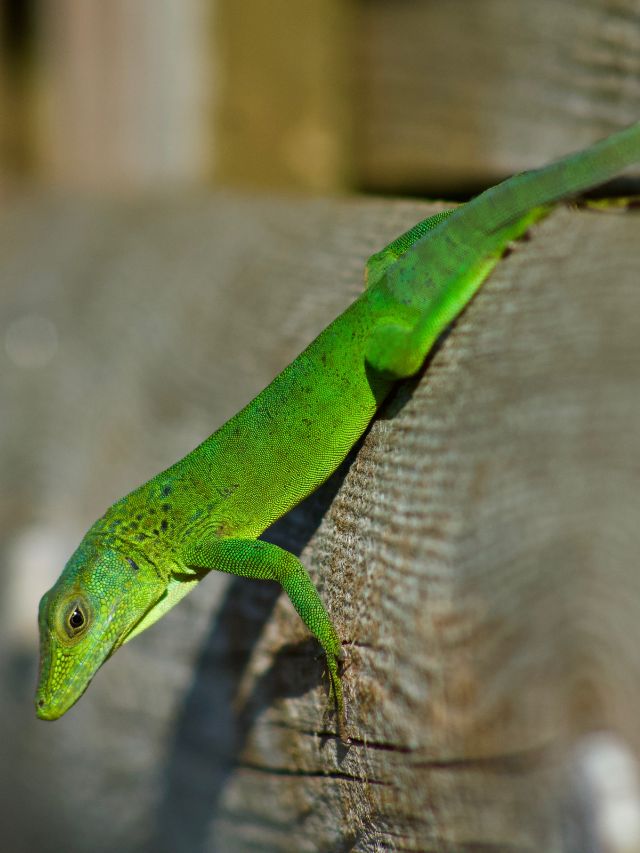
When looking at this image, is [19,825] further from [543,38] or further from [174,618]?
[543,38]

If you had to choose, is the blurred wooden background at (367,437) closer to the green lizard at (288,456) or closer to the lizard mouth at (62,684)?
the green lizard at (288,456)

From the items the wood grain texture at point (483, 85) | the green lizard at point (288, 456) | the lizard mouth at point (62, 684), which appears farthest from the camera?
the wood grain texture at point (483, 85)

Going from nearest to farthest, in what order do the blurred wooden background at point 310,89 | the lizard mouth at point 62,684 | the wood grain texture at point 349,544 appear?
the wood grain texture at point 349,544 → the lizard mouth at point 62,684 → the blurred wooden background at point 310,89

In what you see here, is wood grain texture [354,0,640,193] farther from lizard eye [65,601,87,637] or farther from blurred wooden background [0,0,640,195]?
lizard eye [65,601,87,637]

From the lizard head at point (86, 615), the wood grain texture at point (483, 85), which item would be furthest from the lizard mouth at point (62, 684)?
the wood grain texture at point (483, 85)

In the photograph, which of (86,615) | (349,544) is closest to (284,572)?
(349,544)

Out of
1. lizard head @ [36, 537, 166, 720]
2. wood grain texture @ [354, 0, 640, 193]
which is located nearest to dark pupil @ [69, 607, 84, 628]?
lizard head @ [36, 537, 166, 720]

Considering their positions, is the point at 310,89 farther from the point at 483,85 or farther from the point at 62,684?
the point at 62,684
